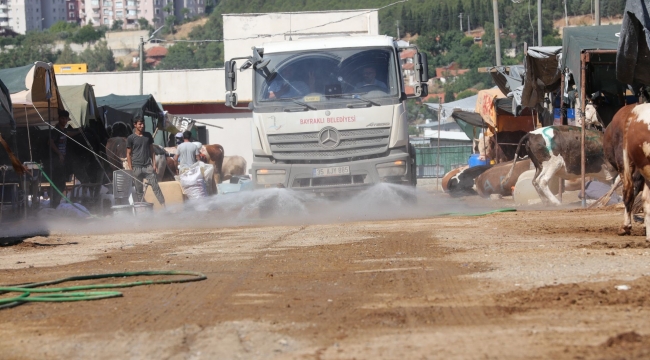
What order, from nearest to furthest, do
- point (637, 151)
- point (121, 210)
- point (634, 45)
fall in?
point (637, 151) < point (634, 45) < point (121, 210)

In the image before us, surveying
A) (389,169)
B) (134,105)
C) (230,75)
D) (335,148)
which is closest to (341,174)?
(335,148)

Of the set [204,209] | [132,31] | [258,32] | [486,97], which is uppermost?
[132,31]

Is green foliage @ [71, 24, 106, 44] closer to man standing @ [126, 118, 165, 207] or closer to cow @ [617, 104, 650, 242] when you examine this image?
man standing @ [126, 118, 165, 207]

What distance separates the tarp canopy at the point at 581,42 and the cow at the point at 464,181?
8.92 metres

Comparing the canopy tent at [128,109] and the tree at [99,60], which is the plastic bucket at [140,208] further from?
the tree at [99,60]

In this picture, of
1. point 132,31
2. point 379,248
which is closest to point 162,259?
point 379,248

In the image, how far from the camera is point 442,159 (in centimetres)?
4025

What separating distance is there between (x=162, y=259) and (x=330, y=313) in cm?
379

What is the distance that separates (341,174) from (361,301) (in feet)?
26.9

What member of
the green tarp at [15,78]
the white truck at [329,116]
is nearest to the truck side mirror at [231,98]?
the white truck at [329,116]

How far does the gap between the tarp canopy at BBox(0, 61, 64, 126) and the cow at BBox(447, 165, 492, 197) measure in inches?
444

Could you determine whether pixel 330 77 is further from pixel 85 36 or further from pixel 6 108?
pixel 85 36

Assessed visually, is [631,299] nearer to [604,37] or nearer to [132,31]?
[604,37]

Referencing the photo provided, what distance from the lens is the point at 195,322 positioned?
5.48 metres
